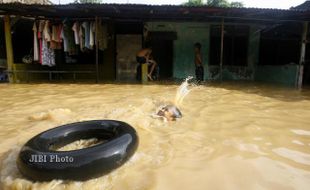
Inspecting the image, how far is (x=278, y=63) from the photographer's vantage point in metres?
11.4

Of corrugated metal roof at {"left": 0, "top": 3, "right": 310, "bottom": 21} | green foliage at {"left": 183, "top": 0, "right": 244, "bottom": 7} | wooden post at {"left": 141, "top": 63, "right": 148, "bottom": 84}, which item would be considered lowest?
wooden post at {"left": 141, "top": 63, "right": 148, "bottom": 84}

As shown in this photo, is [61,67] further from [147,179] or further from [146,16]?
[147,179]

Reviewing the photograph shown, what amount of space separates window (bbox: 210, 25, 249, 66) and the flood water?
227 inches

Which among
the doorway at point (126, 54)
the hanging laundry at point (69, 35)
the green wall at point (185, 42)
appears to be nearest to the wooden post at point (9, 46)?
the hanging laundry at point (69, 35)

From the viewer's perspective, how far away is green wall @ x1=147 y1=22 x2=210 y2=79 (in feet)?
38.4

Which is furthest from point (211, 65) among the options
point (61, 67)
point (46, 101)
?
point (46, 101)

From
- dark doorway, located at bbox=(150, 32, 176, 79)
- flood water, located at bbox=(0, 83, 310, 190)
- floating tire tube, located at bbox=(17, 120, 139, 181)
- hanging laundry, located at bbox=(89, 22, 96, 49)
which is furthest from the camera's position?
dark doorway, located at bbox=(150, 32, 176, 79)

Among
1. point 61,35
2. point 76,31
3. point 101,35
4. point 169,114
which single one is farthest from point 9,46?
point 169,114

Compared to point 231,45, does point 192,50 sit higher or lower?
lower

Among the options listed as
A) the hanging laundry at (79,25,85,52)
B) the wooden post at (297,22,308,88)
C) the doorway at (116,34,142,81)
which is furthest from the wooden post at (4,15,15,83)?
the wooden post at (297,22,308,88)

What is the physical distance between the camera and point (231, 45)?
11828mm

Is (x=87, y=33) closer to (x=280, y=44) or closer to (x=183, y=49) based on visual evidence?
(x=183, y=49)

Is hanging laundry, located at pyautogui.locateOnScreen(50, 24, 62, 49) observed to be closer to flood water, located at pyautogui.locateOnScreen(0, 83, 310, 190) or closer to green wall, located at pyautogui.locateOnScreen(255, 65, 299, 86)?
flood water, located at pyautogui.locateOnScreen(0, 83, 310, 190)

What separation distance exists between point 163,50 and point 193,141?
345 inches
